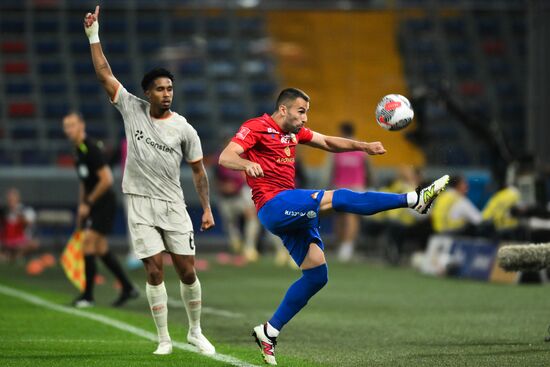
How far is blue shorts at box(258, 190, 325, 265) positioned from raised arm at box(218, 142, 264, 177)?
0.39m

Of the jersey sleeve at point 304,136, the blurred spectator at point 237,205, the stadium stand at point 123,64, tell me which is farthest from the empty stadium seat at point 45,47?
the jersey sleeve at point 304,136

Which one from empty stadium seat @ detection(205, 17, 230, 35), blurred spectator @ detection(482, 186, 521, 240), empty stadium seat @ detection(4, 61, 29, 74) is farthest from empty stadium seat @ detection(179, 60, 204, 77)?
blurred spectator @ detection(482, 186, 521, 240)

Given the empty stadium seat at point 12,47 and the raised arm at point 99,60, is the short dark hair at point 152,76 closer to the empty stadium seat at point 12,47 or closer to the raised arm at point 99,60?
the raised arm at point 99,60

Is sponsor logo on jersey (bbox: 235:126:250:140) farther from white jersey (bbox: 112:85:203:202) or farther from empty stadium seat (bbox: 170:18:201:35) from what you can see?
empty stadium seat (bbox: 170:18:201:35)

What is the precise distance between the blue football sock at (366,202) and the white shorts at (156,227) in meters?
1.53

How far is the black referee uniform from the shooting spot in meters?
13.4

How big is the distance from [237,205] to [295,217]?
629 inches

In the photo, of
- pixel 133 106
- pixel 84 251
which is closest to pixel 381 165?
pixel 84 251

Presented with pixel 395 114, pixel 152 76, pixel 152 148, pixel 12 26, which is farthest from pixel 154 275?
pixel 12 26

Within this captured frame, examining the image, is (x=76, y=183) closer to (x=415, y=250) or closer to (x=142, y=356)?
(x=415, y=250)

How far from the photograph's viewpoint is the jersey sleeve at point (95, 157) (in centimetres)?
1340

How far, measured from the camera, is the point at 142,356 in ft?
29.1

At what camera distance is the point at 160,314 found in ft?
29.9

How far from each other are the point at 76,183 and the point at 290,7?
24.7 feet
